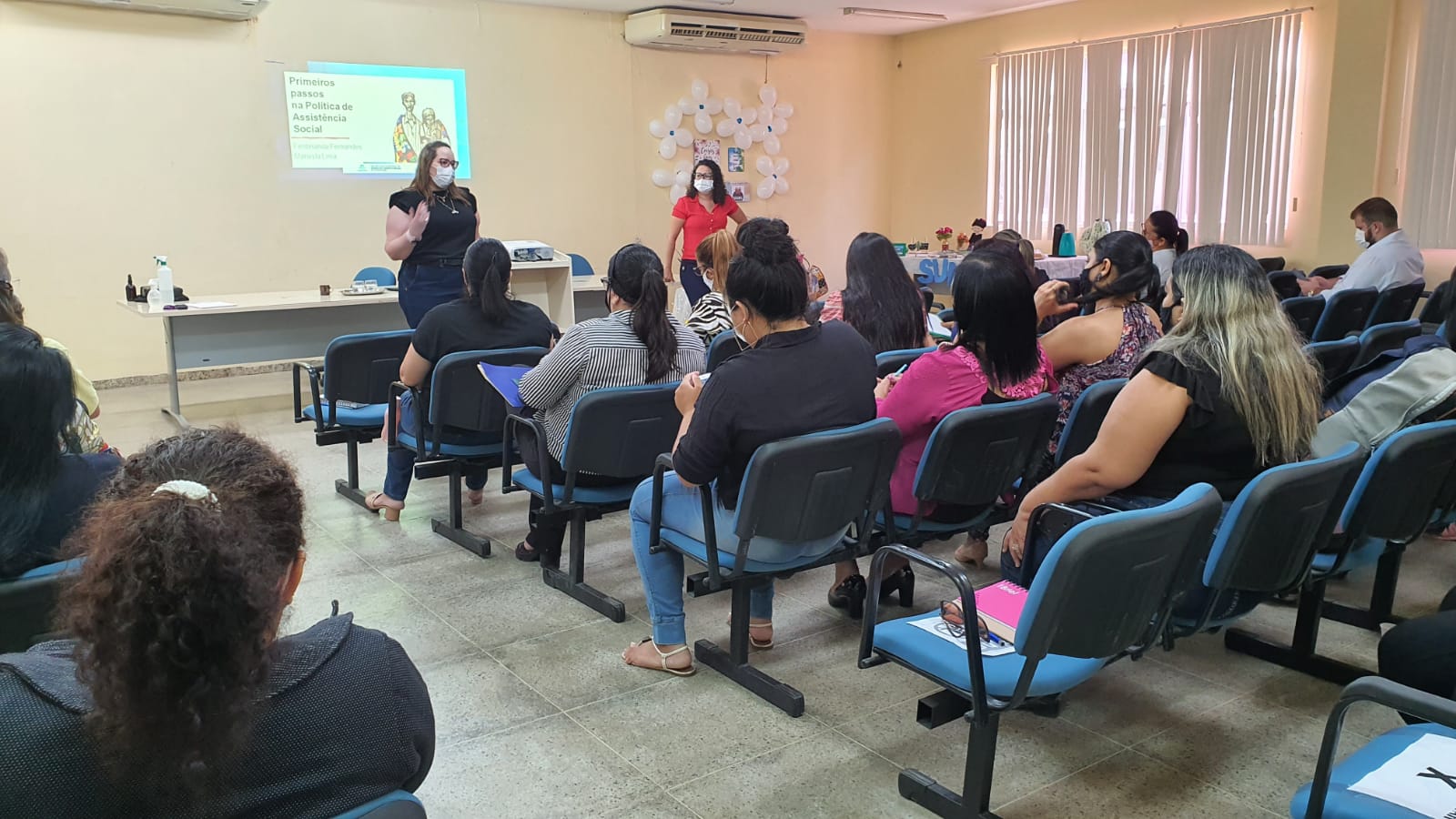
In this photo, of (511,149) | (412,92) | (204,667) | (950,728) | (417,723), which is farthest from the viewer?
(511,149)

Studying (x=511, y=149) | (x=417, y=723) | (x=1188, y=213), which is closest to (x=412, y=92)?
(x=511, y=149)

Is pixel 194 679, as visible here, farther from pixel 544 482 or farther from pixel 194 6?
pixel 194 6

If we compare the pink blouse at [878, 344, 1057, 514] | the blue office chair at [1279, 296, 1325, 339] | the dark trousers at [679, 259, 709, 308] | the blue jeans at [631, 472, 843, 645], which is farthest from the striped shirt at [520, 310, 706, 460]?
the blue office chair at [1279, 296, 1325, 339]

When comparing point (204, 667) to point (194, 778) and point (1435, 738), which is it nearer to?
point (194, 778)

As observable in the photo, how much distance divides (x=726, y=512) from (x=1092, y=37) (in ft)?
26.7

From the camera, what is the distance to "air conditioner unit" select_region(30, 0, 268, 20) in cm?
682

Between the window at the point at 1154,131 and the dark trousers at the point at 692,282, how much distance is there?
14.2ft

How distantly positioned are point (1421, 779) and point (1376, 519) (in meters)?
1.07

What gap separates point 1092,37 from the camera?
9.12m

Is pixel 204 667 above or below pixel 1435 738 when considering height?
above

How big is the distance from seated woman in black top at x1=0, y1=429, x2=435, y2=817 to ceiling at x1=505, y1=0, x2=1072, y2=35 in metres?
8.33

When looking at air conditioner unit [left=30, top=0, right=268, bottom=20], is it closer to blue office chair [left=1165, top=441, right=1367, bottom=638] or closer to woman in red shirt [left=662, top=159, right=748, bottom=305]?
woman in red shirt [left=662, top=159, right=748, bottom=305]

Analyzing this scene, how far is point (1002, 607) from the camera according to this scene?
2.15 m

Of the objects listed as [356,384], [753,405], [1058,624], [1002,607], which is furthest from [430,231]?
[1058,624]
